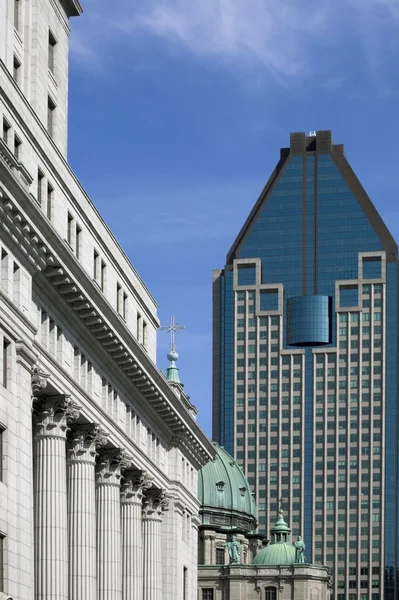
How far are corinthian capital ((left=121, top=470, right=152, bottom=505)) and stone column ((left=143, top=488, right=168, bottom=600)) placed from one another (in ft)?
11.9

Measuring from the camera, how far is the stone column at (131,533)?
325 ft

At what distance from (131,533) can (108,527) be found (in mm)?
7809

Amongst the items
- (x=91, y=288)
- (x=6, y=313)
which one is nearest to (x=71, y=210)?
(x=91, y=288)

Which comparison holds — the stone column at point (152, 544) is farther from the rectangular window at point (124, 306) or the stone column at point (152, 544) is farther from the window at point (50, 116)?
the window at point (50, 116)

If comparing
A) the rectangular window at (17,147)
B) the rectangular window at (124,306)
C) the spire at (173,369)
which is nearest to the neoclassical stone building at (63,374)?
the rectangular window at (17,147)

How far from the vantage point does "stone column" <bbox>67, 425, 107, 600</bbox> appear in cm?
8443

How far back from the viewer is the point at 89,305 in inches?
3184

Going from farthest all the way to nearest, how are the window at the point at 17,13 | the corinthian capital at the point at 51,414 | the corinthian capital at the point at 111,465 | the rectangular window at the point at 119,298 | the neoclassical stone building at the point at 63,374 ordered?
the rectangular window at the point at 119,298
the corinthian capital at the point at 111,465
the window at the point at 17,13
the corinthian capital at the point at 51,414
the neoclassical stone building at the point at 63,374

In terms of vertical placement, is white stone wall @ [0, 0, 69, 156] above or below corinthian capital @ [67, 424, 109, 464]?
above

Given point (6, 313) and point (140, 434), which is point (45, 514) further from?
point (140, 434)

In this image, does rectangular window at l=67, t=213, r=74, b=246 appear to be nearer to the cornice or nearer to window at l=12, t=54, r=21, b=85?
the cornice

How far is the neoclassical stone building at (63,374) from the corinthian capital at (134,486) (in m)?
0.13

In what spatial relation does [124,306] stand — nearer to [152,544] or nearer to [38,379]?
[152,544]

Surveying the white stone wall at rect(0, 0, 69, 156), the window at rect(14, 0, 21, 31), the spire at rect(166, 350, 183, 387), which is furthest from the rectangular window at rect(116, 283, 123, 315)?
the spire at rect(166, 350, 183, 387)
